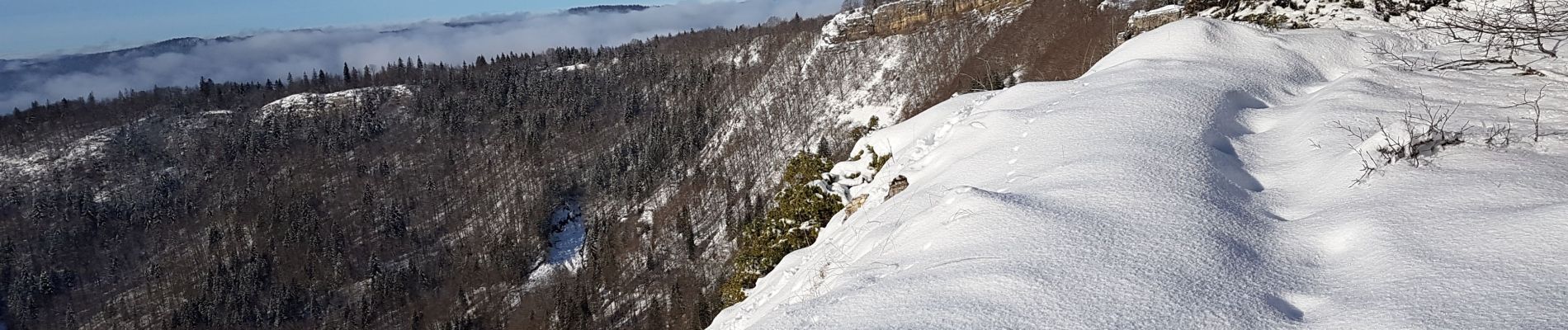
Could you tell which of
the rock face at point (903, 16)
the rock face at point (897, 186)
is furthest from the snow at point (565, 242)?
the rock face at point (897, 186)

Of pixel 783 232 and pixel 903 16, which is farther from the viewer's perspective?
pixel 903 16

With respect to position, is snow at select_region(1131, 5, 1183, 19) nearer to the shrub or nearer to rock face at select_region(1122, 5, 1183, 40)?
A: rock face at select_region(1122, 5, 1183, 40)

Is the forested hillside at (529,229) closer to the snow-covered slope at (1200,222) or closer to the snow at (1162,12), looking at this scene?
the snow at (1162,12)

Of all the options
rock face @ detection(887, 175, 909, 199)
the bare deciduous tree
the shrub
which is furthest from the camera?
the shrub

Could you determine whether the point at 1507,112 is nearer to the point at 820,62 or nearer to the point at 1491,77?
the point at 1491,77

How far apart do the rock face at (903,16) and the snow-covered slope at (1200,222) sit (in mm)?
118090

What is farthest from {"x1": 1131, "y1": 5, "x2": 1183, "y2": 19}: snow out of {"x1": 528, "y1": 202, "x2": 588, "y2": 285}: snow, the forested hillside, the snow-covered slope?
{"x1": 528, "y1": 202, "x2": 588, "y2": 285}: snow

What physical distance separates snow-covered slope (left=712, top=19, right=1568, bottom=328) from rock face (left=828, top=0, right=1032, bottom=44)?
387 ft

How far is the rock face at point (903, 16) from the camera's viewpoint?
133 m

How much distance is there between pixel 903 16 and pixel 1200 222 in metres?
136

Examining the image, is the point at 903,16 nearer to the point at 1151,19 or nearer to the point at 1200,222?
the point at 1151,19

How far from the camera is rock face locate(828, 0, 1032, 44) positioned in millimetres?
→ 133375

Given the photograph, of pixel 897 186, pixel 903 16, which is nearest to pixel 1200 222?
pixel 897 186

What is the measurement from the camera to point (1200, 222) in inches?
306
